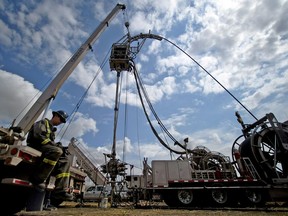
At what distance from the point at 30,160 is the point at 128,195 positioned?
1014 centimetres

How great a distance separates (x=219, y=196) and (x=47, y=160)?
921 cm

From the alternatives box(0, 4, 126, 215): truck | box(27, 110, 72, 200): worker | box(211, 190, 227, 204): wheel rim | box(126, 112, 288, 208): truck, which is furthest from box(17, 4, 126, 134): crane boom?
box(211, 190, 227, 204): wheel rim

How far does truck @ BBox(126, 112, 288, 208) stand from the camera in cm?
954

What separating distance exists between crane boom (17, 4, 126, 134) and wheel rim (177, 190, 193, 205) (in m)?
7.54

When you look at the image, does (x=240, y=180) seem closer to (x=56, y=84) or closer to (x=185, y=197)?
(x=185, y=197)

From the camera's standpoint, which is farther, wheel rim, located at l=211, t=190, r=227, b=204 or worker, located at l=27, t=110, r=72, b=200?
wheel rim, located at l=211, t=190, r=227, b=204

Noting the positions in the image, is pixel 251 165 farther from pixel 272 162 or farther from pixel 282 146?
pixel 282 146

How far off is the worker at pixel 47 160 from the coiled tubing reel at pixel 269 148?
31.2 feet

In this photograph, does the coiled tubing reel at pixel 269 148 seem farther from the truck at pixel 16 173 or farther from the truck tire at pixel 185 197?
the truck at pixel 16 173

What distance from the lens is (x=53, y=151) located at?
3.43m

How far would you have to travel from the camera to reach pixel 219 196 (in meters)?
9.73

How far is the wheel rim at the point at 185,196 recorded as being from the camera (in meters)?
9.58

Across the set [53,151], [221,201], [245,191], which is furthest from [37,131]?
[245,191]

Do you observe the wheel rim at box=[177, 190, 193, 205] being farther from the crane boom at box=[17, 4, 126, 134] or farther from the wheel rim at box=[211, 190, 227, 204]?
the crane boom at box=[17, 4, 126, 134]
